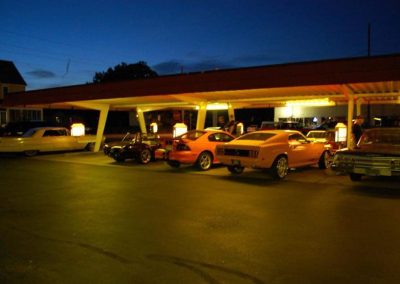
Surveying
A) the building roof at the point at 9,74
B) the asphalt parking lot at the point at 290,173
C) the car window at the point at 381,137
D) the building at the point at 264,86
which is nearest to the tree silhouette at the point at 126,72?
the building roof at the point at 9,74

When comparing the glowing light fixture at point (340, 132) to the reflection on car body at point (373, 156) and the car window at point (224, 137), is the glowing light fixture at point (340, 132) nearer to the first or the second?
the reflection on car body at point (373, 156)

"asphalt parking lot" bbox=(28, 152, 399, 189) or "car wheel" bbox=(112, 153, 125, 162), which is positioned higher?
"car wheel" bbox=(112, 153, 125, 162)

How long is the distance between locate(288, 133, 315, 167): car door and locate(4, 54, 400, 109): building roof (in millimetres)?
2043

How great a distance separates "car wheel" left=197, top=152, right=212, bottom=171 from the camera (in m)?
15.6

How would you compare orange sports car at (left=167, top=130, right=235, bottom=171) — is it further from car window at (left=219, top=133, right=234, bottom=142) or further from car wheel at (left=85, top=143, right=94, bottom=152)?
car wheel at (left=85, top=143, right=94, bottom=152)

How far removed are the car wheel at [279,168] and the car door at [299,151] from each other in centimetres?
37

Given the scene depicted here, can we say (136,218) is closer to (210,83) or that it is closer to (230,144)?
(230,144)

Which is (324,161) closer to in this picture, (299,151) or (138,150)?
(299,151)

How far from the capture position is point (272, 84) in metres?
15.6

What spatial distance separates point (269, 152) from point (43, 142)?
1359cm

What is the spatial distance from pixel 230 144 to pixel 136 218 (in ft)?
20.5

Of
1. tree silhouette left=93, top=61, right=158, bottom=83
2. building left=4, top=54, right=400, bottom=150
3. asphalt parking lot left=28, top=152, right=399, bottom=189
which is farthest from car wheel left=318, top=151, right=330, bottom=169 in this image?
tree silhouette left=93, top=61, right=158, bottom=83

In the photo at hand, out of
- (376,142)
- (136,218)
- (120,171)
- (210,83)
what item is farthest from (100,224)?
(210,83)

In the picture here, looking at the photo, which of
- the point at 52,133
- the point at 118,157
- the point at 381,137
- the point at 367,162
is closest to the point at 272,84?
the point at 381,137
